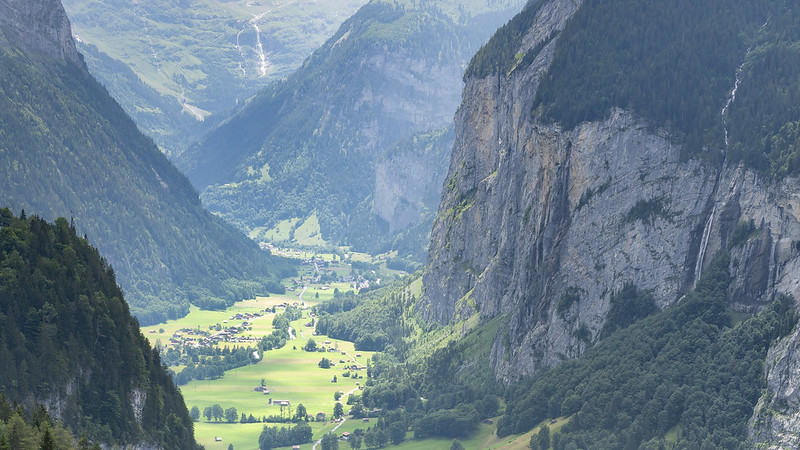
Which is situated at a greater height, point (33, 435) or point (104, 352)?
point (104, 352)

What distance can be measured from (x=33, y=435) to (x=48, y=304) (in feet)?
142

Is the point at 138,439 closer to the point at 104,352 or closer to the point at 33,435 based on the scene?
the point at 104,352

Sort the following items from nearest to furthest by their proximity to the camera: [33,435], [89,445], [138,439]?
[33,435] → [89,445] → [138,439]

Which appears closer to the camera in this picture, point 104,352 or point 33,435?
point 33,435

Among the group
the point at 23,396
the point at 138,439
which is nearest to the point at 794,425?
the point at 138,439

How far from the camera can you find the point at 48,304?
641 ft

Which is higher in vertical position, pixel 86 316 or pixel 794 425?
pixel 86 316

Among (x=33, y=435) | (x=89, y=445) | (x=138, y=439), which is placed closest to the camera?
(x=33, y=435)

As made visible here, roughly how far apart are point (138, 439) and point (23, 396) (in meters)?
18.4

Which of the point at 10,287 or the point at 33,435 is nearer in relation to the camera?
the point at 33,435

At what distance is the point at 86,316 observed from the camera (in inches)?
7864

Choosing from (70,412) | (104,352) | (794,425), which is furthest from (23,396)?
(794,425)

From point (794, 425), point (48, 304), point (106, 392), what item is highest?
point (48, 304)

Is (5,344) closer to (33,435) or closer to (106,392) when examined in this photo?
(106,392)
